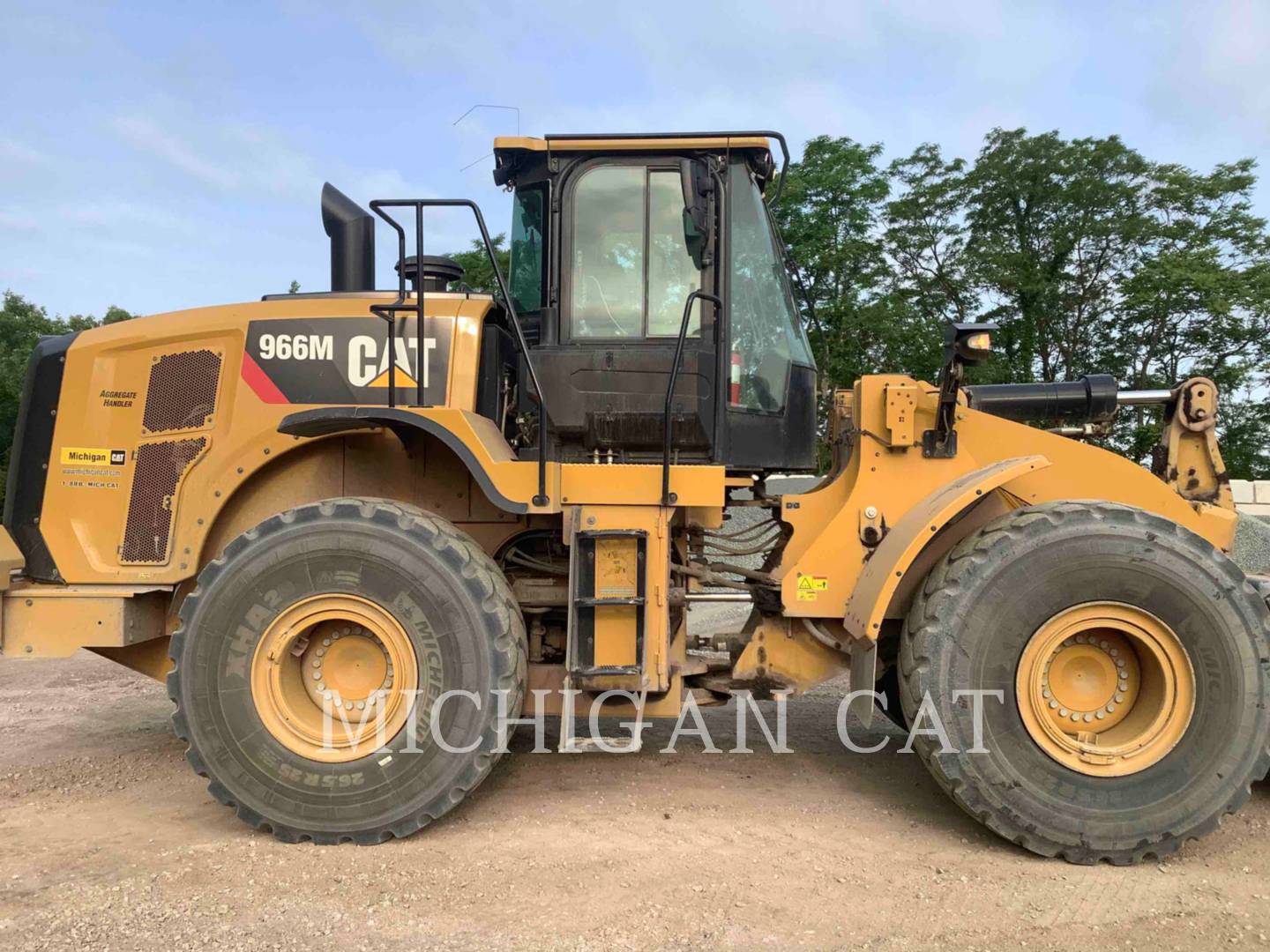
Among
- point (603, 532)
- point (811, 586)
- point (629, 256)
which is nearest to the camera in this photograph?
point (603, 532)

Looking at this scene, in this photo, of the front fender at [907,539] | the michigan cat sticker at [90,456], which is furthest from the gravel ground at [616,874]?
the michigan cat sticker at [90,456]

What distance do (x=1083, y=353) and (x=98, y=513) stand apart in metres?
20.3

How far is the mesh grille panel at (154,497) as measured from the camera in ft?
14.7

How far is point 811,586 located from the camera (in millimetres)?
4305

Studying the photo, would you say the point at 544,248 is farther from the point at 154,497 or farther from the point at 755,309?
the point at 154,497

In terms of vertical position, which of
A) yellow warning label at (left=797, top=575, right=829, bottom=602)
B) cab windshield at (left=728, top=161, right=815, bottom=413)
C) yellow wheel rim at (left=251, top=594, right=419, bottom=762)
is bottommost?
yellow wheel rim at (left=251, top=594, right=419, bottom=762)

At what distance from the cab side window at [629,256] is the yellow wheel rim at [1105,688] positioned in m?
2.14

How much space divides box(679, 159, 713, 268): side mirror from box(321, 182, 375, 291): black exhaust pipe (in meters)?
1.91

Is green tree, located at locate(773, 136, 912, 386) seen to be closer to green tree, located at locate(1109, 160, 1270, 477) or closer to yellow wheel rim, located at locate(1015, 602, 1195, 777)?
green tree, located at locate(1109, 160, 1270, 477)

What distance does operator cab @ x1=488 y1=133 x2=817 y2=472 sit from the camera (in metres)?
4.38

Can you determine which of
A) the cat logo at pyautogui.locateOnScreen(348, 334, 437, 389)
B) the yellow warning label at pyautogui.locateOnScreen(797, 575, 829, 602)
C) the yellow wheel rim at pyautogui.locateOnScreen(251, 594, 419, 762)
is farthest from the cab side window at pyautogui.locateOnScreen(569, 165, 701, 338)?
the yellow wheel rim at pyautogui.locateOnScreen(251, 594, 419, 762)

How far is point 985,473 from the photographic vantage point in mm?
4102

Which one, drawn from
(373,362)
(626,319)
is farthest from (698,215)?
(373,362)

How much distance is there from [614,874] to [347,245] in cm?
366
